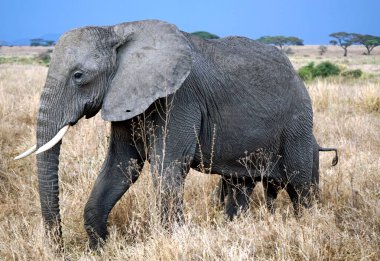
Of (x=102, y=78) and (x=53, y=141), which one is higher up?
(x=102, y=78)

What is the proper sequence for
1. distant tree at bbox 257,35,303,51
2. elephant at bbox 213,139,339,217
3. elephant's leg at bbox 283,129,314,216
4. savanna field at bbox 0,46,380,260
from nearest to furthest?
1. savanna field at bbox 0,46,380,260
2. elephant's leg at bbox 283,129,314,216
3. elephant at bbox 213,139,339,217
4. distant tree at bbox 257,35,303,51

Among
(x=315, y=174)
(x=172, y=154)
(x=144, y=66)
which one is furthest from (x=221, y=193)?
(x=144, y=66)

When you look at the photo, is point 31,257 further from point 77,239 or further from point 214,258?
point 214,258

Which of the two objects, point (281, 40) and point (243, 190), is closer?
point (243, 190)

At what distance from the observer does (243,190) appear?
494 cm

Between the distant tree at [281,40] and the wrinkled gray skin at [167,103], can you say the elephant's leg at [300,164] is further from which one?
the distant tree at [281,40]

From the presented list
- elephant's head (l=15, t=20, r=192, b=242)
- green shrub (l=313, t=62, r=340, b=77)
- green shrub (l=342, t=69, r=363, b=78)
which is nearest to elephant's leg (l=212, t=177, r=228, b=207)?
elephant's head (l=15, t=20, r=192, b=242)

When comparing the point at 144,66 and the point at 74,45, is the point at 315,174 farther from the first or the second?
the point at 74,45

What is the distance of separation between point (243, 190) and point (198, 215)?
79cm

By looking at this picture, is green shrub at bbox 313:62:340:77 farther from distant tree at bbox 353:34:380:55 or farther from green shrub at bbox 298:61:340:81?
distant tree at bbox 353:34:380:55

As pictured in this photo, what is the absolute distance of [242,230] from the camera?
352cm

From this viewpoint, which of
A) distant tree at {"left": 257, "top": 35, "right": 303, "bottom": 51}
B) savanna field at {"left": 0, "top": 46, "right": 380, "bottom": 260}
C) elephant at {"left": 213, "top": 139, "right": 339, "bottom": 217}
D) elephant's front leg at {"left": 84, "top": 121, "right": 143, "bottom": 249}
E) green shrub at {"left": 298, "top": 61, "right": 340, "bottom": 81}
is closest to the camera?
savanna field at {"left": 0, "top": 46, "right": 380, "bottom": 260}

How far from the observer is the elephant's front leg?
4.00 meters

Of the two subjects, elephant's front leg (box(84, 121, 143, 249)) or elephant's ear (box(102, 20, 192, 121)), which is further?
elephant's front leg (box(84, 121, 143, 249))
